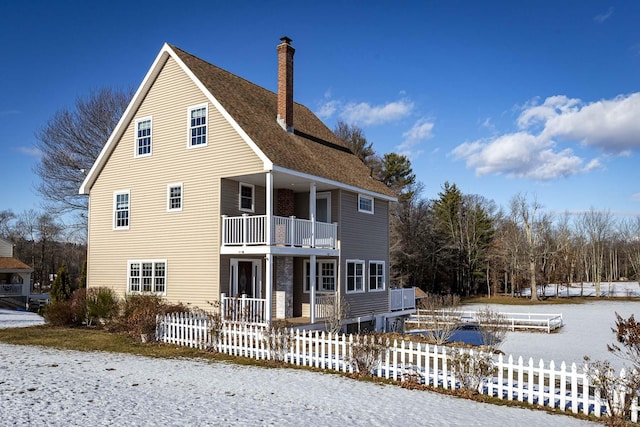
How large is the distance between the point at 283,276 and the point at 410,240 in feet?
112

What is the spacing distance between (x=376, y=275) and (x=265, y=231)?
A: 8.46m

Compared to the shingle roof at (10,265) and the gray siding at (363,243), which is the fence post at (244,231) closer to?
the gray siding at (363,243)

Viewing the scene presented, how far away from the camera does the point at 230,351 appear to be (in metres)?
16.0

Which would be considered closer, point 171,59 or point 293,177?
point 293,177

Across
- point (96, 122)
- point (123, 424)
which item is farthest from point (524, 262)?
point (123, 424)

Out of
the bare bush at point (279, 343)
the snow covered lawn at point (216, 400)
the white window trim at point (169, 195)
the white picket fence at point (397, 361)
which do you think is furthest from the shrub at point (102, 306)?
the bare bush at point (279, 343)

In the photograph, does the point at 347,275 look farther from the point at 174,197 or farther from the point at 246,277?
the point at 174,197

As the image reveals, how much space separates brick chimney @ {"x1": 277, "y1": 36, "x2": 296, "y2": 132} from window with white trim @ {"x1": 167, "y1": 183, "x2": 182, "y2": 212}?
514 cm

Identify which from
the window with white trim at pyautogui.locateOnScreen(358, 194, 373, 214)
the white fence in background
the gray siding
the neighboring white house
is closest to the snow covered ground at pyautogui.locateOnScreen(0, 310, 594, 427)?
the gray siding

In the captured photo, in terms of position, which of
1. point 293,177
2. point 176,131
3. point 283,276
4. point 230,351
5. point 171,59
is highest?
point 171,59

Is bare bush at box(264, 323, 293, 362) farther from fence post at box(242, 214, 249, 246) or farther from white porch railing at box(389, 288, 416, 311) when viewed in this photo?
white porch railing at box(389, 288, 416, 311)

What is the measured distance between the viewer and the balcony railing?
18750mm

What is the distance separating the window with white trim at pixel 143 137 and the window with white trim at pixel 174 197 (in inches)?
84.5

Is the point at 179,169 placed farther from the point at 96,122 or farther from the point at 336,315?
the point at 96,122
